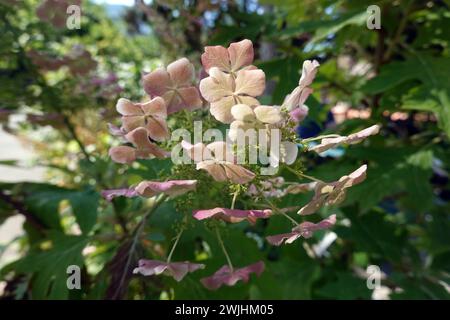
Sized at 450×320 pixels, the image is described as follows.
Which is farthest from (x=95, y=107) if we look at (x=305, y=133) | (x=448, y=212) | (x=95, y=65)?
(x=448, y=212)

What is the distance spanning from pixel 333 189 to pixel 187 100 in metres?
0.24

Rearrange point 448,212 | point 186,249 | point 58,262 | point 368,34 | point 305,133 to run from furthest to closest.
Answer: point 448,212 < point 305,133 < point 368,34 < point 186,249 < point 58,262

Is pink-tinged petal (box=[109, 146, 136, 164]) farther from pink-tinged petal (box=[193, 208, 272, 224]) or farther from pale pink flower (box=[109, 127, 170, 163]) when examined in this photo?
pink-tinged petal (box=[193, 208, 272, 224])

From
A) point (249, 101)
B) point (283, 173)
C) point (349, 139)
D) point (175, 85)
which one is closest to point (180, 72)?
point (175, 85)

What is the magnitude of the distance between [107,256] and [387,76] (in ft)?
2.85

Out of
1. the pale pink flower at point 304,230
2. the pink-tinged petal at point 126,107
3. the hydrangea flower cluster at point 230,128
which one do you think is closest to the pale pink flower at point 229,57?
the hydrangea flower cluster at point 230,128

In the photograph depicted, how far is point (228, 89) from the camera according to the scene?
642mm

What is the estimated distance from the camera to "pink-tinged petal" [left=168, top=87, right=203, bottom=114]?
71cm

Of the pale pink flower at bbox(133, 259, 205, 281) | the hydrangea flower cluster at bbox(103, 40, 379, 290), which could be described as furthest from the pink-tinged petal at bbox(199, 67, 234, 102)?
the pale pink flower at bbox(133, 259, 205, 281)

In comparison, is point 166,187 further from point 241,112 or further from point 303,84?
point 303,84

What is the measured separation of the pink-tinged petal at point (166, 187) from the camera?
0.61 metres

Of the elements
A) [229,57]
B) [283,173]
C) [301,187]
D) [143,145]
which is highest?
[229,57]

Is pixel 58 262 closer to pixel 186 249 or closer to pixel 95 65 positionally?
pixel 186 249

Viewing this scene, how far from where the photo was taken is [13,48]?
120 cm
